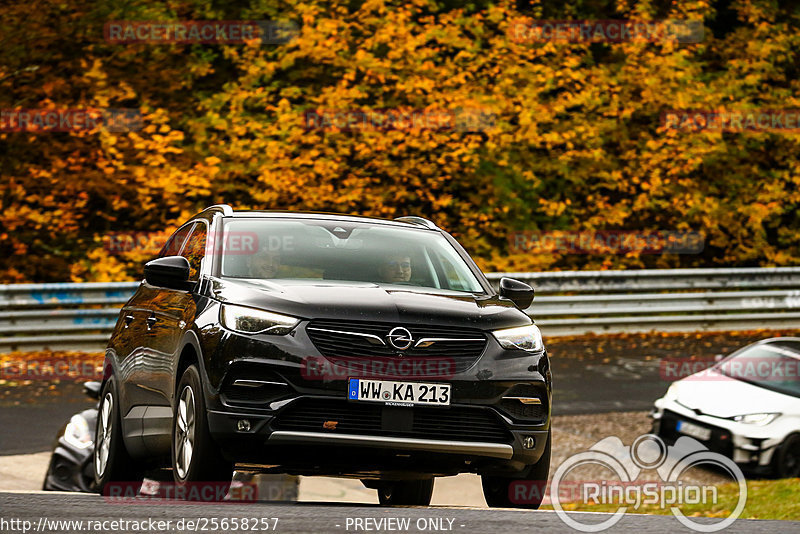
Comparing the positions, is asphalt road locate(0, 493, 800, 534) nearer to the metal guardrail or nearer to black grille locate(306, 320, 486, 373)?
black grille locate(306, 320, 486, 373)

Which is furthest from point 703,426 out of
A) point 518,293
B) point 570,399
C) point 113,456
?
point 113,456

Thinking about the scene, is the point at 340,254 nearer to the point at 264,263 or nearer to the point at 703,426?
the point at 264,263

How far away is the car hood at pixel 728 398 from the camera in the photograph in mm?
14008

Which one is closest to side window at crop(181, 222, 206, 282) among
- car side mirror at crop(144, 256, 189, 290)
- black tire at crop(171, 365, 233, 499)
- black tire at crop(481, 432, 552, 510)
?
car side mirror at crop(144, 256, 189, 290)

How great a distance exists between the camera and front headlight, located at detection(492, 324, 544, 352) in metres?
6.98

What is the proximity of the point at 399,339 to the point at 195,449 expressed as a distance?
1.18 metres

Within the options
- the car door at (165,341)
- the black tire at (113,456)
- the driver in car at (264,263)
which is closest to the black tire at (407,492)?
the black tire at (113,456)

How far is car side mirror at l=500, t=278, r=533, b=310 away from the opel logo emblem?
1.41 m

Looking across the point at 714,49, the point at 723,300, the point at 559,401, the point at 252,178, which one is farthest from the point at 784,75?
the point at 559,401

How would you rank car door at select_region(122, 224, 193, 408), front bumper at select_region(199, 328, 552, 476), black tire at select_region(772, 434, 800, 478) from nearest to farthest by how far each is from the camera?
front bumper at select_region(199, 328, 552, 476) → car door at select_region(122, 224, 193, 408) → black tire at select_region(772, 434, 800, 478)

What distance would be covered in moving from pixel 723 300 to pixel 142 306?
13887mm

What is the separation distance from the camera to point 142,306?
27.9ft

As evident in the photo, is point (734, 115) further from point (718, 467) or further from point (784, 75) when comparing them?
point (718, 467)

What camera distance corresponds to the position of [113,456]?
8.47 metres
